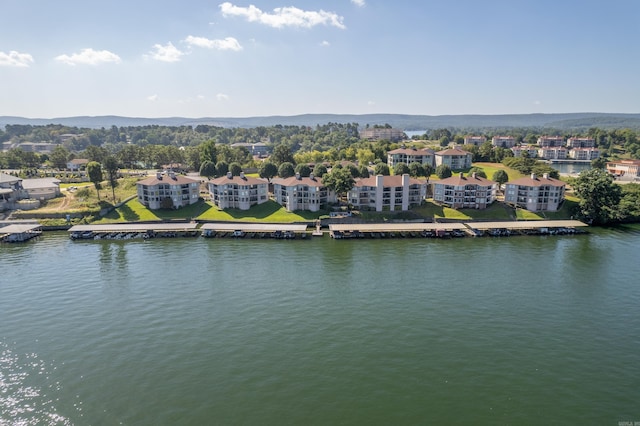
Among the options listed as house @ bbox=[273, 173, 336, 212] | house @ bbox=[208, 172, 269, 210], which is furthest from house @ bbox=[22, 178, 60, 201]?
house @ bbox=[273, 173, 336, 212]

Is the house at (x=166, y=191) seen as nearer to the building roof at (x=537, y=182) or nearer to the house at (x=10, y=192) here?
the house at (x=10, y=192)

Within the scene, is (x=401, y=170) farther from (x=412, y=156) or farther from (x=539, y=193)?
(x=539, y=193)

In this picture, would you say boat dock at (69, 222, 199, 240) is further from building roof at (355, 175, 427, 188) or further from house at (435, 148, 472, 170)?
house at (435, 148, 472, 170)

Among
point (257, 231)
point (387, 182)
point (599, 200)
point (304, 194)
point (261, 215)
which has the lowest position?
point (257, 231)

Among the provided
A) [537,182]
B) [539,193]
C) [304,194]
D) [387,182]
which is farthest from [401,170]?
[539,193]

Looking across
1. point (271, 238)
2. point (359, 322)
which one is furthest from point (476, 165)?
point (359, 322)

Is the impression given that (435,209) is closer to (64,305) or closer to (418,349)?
(418,349)

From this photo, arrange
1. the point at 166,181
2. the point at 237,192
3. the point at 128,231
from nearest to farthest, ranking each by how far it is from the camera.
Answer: the point at 128,231 < the point at 237,192 < the point at 166,181

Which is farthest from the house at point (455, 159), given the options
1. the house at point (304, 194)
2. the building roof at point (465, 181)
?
the house at point (304, 194)
